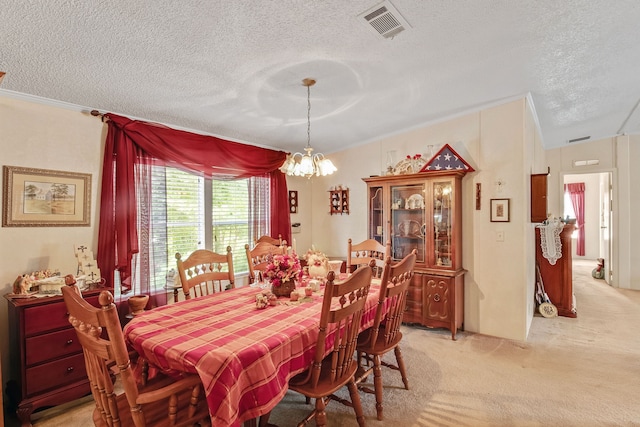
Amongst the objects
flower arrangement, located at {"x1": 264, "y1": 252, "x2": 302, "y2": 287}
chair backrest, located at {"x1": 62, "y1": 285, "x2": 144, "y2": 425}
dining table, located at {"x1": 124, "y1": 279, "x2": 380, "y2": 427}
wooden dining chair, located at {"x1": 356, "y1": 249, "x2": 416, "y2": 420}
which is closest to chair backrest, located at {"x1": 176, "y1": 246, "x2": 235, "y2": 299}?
dining table, located at {"x1": 124, "y1": 279, "x2": 380, "y2": 427}

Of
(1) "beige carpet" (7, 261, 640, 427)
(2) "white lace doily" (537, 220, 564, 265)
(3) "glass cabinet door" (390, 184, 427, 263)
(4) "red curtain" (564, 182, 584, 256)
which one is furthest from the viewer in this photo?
(4) "red curtain" (564, 182, 584, 256)

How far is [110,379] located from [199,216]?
250 centimetres

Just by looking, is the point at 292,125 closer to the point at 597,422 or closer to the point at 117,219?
the point at 117,219

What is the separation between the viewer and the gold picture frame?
7.72 ft

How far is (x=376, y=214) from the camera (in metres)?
4.10

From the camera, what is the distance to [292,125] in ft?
11.9

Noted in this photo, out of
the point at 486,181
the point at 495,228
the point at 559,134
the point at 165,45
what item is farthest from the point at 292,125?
the point at 559,134

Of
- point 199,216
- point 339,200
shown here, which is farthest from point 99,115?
point 339,200

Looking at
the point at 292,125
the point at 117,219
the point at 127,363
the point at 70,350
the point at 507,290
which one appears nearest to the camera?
the point at 127,363

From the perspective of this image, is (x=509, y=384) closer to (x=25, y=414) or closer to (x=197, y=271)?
(x=197, y=271)

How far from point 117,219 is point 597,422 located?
389cm

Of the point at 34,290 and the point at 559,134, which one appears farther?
the point at 559,134

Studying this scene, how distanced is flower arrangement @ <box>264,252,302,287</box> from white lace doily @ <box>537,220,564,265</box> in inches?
142

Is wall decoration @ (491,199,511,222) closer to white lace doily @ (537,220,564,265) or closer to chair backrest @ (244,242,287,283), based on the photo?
white lace doily @ (537,220,564,265)
